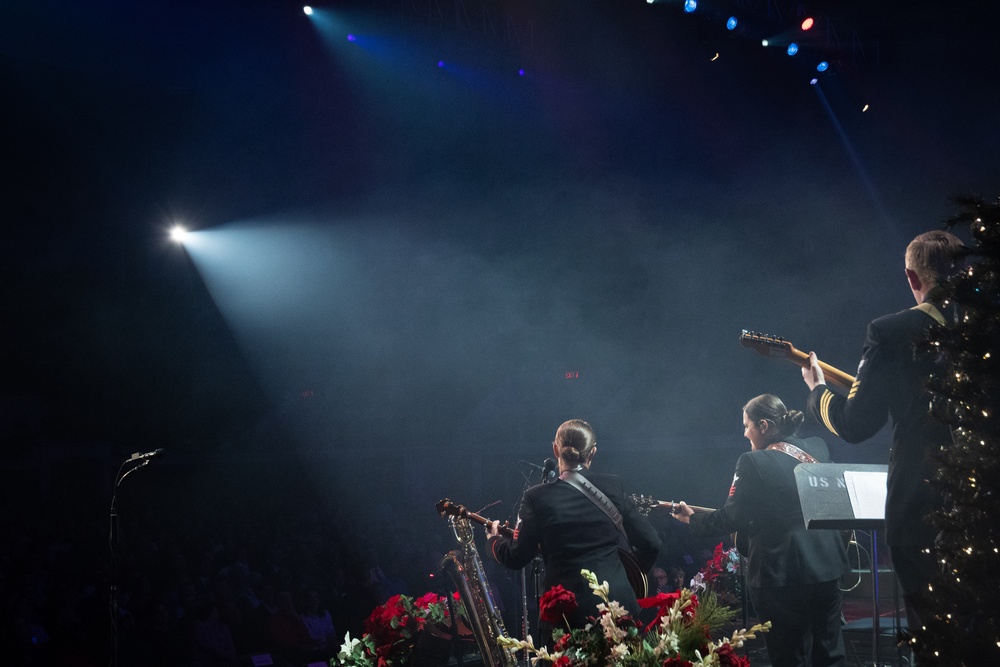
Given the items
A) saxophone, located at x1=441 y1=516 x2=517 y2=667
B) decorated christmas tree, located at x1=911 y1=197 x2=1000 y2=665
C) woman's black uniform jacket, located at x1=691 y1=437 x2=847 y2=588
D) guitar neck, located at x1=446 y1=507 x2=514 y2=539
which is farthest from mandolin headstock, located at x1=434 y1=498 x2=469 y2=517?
decorated christmas tree, located at x1=911 y1=197 x2=1000 y2=665

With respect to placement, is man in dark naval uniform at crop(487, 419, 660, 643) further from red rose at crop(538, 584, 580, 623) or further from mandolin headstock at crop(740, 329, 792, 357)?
red rose at crop(538, 584, 580, 623)

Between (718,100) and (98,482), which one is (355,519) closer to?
(98,482)

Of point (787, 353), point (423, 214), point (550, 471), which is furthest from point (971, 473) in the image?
point (423, 214)

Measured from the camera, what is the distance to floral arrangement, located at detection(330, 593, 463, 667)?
3.71m

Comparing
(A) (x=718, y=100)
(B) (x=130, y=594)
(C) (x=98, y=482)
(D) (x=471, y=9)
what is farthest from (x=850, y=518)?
(C) (x=98, y=482)

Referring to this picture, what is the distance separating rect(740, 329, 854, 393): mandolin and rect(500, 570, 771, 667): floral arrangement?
143 centimetres

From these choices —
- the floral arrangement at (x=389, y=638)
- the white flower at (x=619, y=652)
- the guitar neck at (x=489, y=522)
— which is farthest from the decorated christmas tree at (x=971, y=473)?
the floral arrangement at (x=389, y=638)

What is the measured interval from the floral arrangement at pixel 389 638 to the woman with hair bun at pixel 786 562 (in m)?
1.61

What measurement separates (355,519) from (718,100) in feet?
26.5

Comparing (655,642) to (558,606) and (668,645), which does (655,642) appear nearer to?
(668,645)

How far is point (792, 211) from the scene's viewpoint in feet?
35.2

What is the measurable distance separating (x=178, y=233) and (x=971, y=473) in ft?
36.6

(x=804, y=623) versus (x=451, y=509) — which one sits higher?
(x=451, y=509)

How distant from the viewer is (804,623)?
10.8 feet
